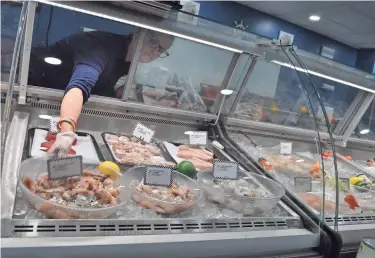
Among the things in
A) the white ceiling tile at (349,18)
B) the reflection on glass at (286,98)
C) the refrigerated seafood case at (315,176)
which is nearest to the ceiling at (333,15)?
the white ceiling tile at (349,18)

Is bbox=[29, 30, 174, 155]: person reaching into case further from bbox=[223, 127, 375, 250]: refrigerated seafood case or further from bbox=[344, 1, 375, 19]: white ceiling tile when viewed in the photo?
bbox=[344, 1, 375, 19]: white ceiling tile

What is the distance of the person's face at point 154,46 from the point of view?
220 centimetres

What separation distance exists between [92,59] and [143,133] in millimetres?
558

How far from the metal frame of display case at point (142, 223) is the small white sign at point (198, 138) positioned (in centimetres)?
18

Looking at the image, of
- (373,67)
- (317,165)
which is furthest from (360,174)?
(373,67)

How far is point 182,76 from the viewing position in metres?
2.58

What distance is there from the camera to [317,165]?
265 centimetres

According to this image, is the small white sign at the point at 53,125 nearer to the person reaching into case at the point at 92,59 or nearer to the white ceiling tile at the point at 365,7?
the person reaching into case at the point at 92,59

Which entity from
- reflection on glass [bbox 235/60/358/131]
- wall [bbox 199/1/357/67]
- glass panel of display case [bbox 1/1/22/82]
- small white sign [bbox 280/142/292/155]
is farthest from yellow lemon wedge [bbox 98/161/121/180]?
wall [bbox 199/1/357/67]

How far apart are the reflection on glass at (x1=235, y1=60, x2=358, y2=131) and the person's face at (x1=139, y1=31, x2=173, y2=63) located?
737 mm

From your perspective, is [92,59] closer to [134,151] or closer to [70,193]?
[134,151]

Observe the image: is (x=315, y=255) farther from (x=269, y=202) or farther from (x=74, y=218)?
(x=74, y=218)

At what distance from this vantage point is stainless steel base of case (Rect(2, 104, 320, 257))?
115cm

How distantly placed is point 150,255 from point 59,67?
57.1 inches
